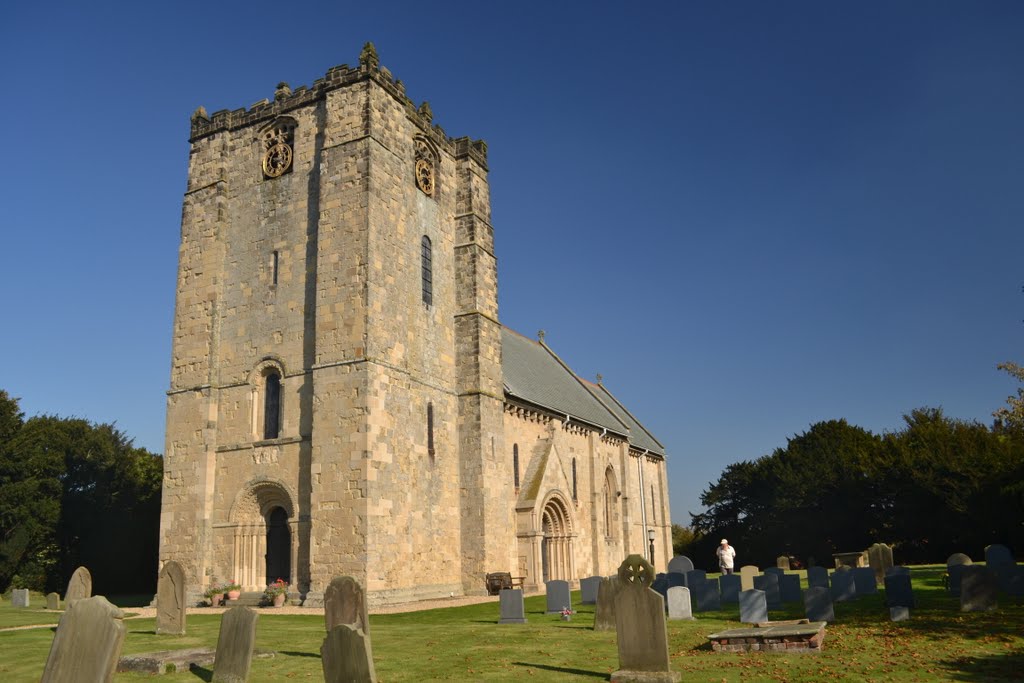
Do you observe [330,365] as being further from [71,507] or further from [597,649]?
[71,507]

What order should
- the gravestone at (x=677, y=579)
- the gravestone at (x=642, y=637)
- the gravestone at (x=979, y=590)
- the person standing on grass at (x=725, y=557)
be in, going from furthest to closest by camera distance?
the person standing on grass at (x=725, y=557), the gravestone at (x=677, y=579), the gravestone at (x=979, y=590), the gravestone at (x=642, y=637)

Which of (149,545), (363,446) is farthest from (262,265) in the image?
(149,545)

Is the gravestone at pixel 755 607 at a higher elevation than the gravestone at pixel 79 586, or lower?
lower

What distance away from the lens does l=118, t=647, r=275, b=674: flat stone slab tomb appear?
11.8m

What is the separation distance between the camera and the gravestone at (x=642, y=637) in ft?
33.7

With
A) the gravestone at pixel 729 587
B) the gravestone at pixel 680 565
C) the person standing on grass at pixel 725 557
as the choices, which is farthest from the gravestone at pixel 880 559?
the gravestone at pixel 729 587

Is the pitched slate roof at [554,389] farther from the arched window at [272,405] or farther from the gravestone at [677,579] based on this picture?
the gravestone at [677,579]

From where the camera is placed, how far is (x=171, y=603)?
1605 cm

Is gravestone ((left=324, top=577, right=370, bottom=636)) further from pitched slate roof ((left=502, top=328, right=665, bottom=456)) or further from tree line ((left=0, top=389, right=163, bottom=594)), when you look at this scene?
tree line ((left=0, top=389, right=163, bottom=594))

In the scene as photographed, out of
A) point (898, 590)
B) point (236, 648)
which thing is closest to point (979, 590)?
point (898, 590)

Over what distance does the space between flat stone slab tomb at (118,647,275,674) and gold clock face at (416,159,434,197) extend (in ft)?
66.6

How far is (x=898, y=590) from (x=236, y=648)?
1245 centimetres

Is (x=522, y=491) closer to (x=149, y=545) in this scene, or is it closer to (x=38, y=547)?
(x=149, y=545)

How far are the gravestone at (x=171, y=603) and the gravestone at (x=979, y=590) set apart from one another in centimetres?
1583
